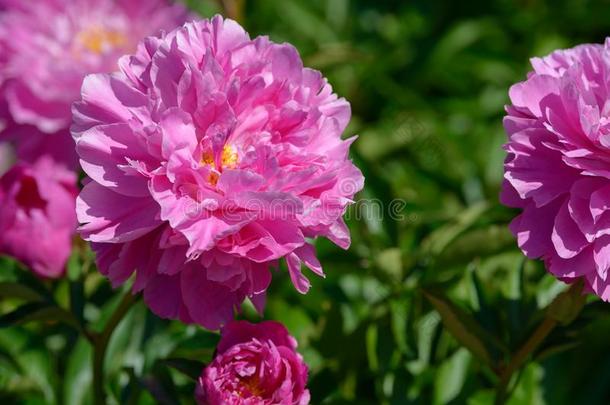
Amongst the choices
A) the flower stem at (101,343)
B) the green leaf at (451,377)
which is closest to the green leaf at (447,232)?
the green leaf at (451,377)

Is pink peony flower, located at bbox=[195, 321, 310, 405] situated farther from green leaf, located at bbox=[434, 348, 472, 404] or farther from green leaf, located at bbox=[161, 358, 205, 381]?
green leaf, located at bbox=[434, 348, 472, 404]

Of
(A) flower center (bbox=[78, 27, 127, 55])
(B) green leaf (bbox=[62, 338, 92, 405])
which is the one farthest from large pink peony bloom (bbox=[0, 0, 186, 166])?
(B) green leaf (bbox=[62, 338, 92, 405])

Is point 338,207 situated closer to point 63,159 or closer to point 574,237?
point 574,237

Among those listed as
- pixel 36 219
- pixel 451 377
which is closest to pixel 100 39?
pixel 36 219

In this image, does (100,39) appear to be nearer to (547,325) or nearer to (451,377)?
(451,377)

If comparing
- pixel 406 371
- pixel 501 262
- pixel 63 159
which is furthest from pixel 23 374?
pixel 501 262

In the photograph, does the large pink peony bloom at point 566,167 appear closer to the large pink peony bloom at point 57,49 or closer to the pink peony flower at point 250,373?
the pink peony flower at point 250,373
